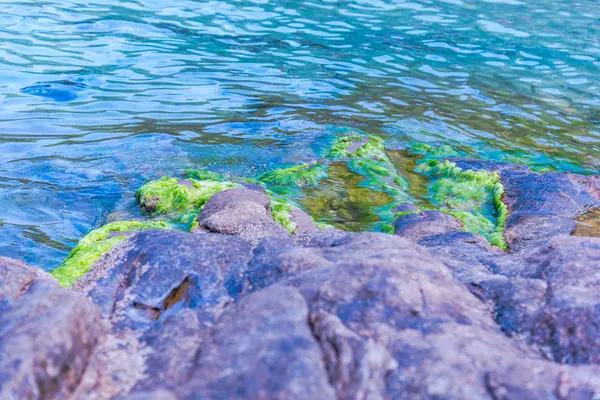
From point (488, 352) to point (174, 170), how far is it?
6.06 meters

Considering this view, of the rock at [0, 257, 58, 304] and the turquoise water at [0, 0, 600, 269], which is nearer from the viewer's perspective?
the rock at [0, 257, 58, 304]

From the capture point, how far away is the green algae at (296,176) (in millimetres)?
7551

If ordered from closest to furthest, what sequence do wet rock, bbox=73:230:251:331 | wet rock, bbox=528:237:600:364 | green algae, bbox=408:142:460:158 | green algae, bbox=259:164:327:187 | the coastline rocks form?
the coastline rocks → wet rock, bbox=528:237:600:364 → wet rock, bbox=73:230:251:331 → green algae, bbox=259:164:327:187 → green algae, bbox=408:142:460:158

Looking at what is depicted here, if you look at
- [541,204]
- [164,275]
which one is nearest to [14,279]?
[164,275]

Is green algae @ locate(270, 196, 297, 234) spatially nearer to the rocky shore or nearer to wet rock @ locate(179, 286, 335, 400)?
the rocky shore

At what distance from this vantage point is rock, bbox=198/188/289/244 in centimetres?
498

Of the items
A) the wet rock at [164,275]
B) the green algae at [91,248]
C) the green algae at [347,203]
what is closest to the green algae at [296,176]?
the green algae at [347,203]

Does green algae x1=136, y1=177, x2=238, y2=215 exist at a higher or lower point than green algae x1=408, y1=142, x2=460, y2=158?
higher

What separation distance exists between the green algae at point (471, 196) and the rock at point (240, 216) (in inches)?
90.1

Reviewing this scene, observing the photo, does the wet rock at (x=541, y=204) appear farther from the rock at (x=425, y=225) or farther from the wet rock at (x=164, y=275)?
the wet rock at (x=164, y=275)

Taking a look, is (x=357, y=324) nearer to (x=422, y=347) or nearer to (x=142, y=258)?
(x=422, y=347)

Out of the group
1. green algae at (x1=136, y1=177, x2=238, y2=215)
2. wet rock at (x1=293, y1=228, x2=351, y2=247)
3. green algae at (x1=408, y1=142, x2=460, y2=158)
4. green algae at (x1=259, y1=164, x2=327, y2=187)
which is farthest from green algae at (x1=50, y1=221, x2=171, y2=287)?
green algae at (x1=408, y1=142, x2=460, y2=158)

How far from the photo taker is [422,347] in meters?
2.61

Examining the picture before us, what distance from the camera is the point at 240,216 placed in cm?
534
